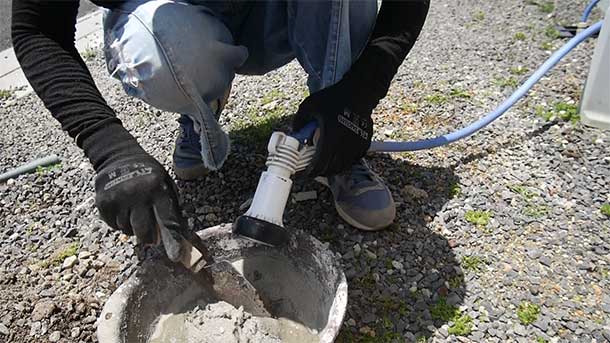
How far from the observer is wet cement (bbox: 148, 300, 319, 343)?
1274 mm

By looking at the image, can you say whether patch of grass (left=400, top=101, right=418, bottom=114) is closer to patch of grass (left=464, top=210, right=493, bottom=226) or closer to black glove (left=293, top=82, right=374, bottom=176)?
patch of grass (left=464, top=210, right=493, bottom=226)

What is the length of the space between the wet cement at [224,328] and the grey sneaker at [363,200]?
0.36 metres

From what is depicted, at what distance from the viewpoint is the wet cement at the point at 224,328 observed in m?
1.27

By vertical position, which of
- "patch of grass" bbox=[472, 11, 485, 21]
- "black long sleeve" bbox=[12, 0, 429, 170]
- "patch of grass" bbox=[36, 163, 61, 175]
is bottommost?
"patch of grass" bbox=[36, 163, 61, 175]

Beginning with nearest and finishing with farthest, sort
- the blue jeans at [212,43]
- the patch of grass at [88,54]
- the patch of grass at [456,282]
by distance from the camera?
1. the blue jeans at [212,43]
2. the patch of grass at [456,282]
3. the patch of grass at [88,54]

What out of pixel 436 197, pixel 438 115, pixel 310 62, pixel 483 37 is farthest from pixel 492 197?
pixel 483 37

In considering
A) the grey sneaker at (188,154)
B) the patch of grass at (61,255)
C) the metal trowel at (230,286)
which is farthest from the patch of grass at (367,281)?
the patch of grass at (61,255)

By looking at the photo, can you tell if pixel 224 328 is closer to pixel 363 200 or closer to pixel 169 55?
pixel 363 200

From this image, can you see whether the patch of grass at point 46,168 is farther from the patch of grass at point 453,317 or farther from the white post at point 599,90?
the white post at point 599,90

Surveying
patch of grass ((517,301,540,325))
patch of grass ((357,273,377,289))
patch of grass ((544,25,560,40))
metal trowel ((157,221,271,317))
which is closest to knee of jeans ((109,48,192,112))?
metal trowel ((157,221,271,317))

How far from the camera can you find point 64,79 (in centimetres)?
121

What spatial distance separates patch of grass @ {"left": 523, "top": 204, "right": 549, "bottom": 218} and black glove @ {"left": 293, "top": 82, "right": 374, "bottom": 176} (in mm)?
614

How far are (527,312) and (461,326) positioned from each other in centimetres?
16

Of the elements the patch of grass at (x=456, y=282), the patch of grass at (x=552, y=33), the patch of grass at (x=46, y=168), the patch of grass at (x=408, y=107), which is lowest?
the patch of grass at (x=46, y=168)
